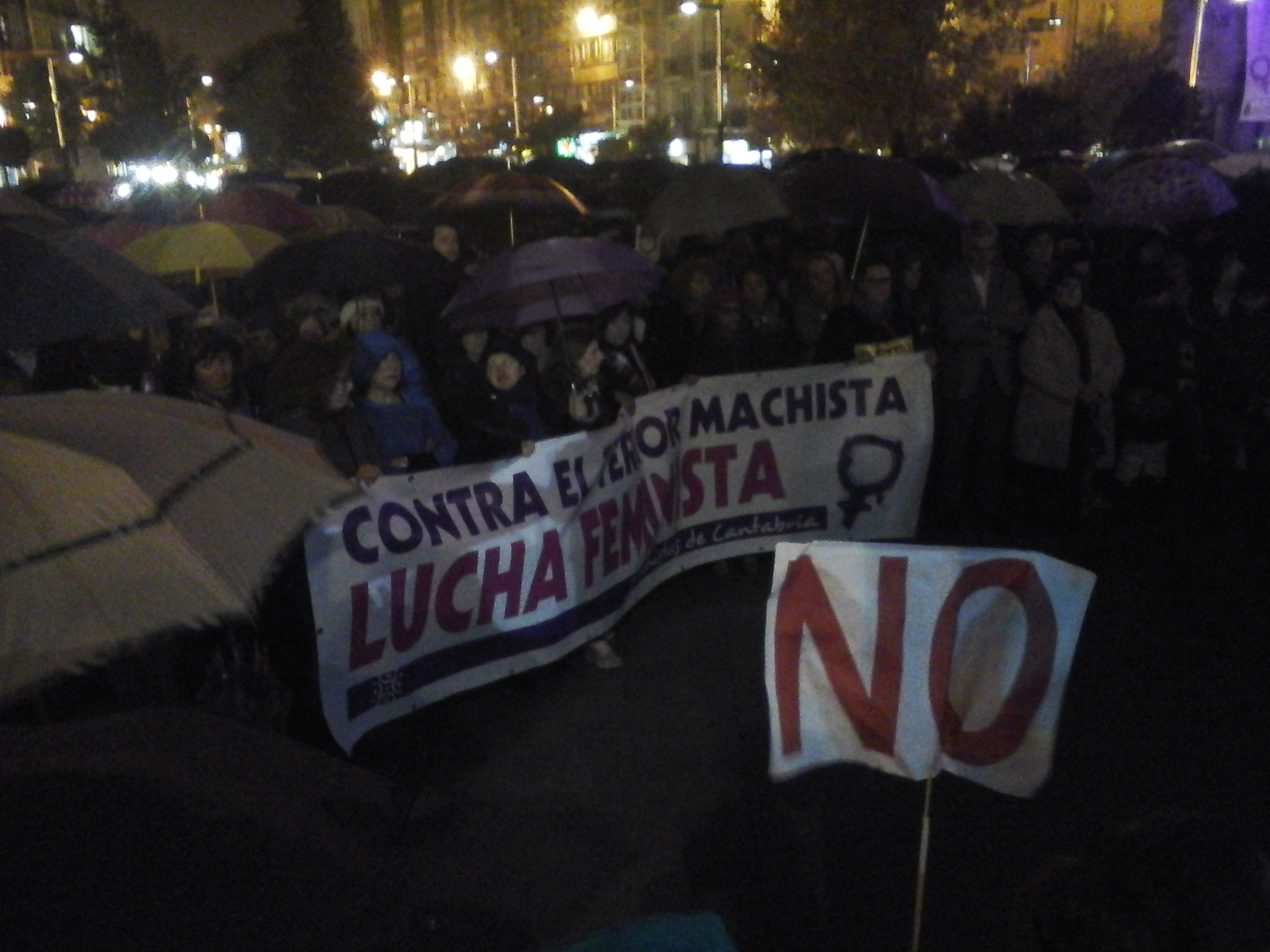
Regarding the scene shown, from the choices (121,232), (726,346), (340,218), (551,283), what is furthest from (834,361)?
(340,218)

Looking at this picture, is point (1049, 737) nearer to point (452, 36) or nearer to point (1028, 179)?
point (1028, 179)

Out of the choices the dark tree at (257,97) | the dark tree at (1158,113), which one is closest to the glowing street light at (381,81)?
the dark tree at (257,97)

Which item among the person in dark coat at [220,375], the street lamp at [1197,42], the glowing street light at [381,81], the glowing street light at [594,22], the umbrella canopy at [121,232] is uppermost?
the glowing street light at [594,22]

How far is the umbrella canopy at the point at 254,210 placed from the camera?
37.3 ft

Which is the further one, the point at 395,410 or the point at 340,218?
the point at 340,218

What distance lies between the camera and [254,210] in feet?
38.1

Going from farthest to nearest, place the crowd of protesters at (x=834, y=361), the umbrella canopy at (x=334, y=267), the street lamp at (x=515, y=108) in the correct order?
the street lamp at (x=515, y=108), the umbrella canopy at (x=334, y=267), the crowd of protesters at (x=834, y=361)

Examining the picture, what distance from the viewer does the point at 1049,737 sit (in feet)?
10.6

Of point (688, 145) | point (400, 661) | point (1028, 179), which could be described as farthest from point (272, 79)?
point (400, 661)

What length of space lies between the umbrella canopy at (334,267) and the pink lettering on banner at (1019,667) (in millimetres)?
5213

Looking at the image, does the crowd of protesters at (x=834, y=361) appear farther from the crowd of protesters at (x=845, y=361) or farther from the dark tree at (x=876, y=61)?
the dark tree at (x=876, y=61)

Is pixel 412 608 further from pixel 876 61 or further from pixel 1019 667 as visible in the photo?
pixel 876 61

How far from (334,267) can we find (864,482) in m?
3.50

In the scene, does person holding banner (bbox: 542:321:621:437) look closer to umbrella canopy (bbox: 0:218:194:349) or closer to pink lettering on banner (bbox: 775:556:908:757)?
umbrella canopy (bbox: 0:218:194:349)
